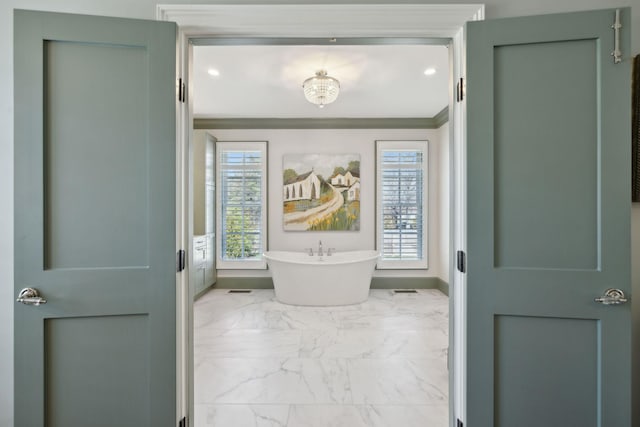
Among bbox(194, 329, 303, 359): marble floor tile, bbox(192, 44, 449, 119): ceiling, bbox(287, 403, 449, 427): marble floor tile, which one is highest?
bbox(192, 44, 449, 119): ceiling

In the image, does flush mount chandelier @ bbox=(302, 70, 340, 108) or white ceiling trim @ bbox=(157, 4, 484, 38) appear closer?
white ceiling trim @ bbox=(157, 4, 484, 38)

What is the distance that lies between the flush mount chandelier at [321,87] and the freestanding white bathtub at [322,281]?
2.15 metres

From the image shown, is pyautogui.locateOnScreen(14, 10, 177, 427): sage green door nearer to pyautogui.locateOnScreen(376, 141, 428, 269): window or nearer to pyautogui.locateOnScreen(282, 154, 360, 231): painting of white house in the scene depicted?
pyautogui.locateOnScreen(282, 154, 360, 231): painting of white house

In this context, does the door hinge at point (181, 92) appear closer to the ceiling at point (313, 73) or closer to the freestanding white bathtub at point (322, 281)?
the ceiling at point (313, 73)

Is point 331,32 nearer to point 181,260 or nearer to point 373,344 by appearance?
point 181,260

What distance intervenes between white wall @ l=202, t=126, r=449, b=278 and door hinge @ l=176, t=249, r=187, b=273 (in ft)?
12.5

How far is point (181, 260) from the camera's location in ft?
5.11

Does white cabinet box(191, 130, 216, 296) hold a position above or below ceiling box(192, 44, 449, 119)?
below

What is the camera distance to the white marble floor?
2.11 meters

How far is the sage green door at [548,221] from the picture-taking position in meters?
1.40

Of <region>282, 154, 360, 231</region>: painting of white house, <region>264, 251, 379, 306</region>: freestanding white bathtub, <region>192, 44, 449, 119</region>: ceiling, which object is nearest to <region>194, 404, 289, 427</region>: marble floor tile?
<region>264, 251, 379, 306</region>: freestanding white bathtub

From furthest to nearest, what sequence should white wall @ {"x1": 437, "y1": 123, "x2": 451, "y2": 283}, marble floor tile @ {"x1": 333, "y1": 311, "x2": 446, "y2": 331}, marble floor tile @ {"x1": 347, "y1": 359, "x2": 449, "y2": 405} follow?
white wall @ {"x1": 437, "y1": 123, "x2": 451, "y2": 283} → marble floor tile @ {"x1": 333, "y1": 311, "x2": 446, "y2": 331} → marble floor tile @ {"x1": 347, "y1": 359, "x2": 449, "y2": 405}

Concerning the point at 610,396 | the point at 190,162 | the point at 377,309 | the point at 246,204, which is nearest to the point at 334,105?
the point at 246,204

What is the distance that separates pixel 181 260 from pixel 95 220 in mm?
404
